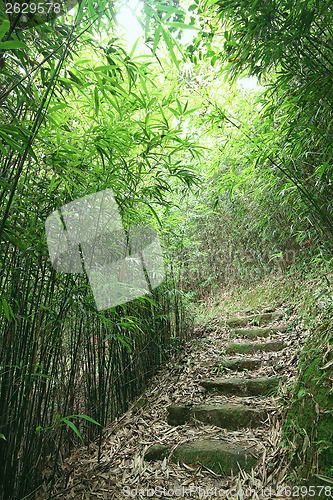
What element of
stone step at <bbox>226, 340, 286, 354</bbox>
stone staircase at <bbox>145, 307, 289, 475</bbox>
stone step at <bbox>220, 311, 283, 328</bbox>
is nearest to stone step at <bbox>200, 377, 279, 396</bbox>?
stone staircase at <bbox>145, 307, 289, 475</bbox>

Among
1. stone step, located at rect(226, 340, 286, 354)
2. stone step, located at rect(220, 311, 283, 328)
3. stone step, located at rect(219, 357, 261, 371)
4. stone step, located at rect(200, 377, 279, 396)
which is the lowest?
stone step, located at rect(200, 377, 279, 396)

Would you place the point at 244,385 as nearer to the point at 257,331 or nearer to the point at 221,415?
the point at 221,415

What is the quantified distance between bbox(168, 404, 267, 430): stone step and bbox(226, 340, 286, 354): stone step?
0.72 meters

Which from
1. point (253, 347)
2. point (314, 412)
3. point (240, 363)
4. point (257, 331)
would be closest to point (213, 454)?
point (314, 412)

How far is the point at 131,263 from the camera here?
217 cm

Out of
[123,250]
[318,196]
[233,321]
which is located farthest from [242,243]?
[123,250]

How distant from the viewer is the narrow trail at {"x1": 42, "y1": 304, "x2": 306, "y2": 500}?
4.76 feet

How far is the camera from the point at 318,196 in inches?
77.5

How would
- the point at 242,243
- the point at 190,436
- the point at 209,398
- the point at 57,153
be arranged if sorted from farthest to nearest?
the point at 242,243, the point at 209,398, the point at 190,436, the point at 57,153

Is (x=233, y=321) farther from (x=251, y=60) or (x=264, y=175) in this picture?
(x=251, y=60)

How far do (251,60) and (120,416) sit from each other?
2520 millimetres

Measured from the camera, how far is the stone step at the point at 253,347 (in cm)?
244

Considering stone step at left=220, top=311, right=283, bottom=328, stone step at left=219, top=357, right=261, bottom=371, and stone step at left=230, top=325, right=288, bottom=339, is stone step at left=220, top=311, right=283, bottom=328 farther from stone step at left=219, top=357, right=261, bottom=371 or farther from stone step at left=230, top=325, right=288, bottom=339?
stone step at left=219, top=357, right=261, bottom=371

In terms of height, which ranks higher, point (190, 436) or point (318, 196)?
point (318, 196)
